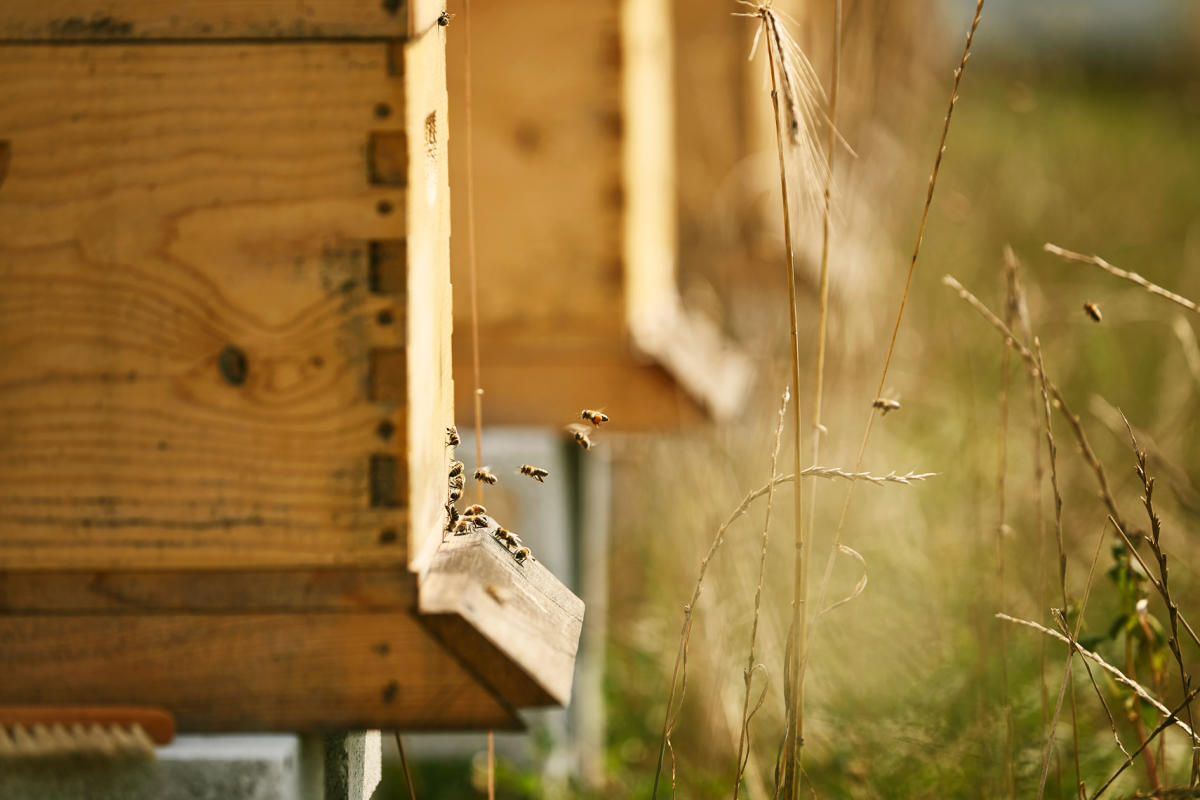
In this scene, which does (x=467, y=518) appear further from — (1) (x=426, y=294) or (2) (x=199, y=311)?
(2) (x=199, y=311)

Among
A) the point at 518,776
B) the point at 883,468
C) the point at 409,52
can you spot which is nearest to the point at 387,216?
the point at 409,52

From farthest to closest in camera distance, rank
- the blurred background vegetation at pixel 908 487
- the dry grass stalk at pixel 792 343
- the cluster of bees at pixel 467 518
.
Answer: the blurred background vegetation at pixel 908 487
the cluster of bees at pixel 467 518
the dry grass stalk at pixel 792 343

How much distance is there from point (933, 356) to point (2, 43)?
432cm

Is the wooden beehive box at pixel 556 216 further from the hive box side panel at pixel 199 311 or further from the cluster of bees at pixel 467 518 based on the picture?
the hive box side panel at pixel 199 311

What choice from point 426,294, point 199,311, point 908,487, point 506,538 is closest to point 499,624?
point 506,538

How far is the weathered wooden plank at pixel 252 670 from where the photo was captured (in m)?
1.42

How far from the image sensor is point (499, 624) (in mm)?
1426

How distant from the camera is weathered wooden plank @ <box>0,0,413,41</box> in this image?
134 centimetres

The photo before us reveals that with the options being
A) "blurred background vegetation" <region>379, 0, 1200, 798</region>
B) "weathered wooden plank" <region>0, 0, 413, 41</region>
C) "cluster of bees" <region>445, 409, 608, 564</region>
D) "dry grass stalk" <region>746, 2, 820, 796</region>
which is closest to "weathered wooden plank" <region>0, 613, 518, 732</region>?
"cluster of bees" <region>445, 409, 608, 564</region>

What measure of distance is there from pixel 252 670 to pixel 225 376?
36cm

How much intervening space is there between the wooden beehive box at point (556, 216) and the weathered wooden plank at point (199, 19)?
7.18 ft

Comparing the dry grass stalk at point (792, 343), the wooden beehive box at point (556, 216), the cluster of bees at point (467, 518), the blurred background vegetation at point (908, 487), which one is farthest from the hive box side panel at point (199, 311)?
the wooden beehive box at point (556, 216)

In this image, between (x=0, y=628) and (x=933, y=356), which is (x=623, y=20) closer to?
(x=933, y=356)

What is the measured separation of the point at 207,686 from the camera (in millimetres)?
1430
